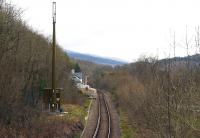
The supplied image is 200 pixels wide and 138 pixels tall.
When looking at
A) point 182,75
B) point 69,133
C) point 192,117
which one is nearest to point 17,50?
point 69,133

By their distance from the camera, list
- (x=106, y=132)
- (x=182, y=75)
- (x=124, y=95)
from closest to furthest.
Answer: (x=182, y=75) → (x=106, y=132) → (x=124, y=95)

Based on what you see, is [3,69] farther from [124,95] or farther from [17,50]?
[124,95]

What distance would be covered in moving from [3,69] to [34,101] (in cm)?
843

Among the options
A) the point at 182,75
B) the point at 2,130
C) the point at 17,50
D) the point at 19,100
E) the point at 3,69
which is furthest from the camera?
the point at 17,50

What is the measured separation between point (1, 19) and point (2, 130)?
6246 millimetres

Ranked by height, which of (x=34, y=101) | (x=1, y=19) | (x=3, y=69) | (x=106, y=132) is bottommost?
(x=106, y=132)

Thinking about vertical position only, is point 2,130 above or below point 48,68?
below

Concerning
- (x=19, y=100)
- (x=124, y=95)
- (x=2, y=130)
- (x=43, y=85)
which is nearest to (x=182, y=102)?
(x=2, y=130)

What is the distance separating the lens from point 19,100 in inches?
1074

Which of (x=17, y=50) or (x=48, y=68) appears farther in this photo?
(x=48, y=68)

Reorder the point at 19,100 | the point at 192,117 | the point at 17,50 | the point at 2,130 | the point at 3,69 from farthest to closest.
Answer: the point at 17,50 → the point at 19,100 → the point at 3,69 → the point at 2,130 → the point at 192,117

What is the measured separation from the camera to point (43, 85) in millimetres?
39062

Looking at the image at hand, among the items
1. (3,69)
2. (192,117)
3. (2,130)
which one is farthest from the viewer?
(3,69)

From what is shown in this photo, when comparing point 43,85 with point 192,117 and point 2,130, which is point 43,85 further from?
point 192,117
